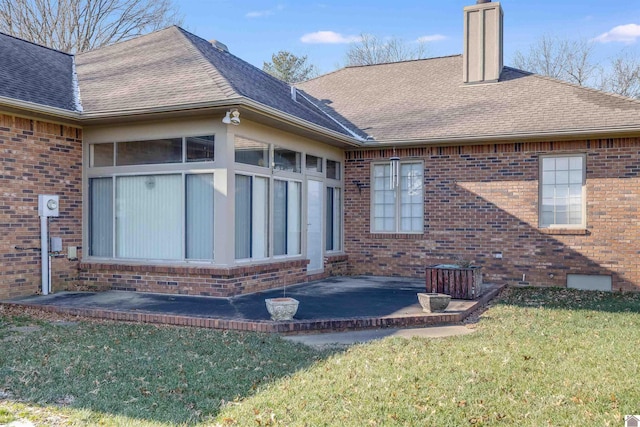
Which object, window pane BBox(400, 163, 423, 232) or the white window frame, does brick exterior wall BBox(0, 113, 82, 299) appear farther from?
window pane BBox(400, 163, 423, 232)

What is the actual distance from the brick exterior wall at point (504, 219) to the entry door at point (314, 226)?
1.23m

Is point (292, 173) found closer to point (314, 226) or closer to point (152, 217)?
point (314, 226)

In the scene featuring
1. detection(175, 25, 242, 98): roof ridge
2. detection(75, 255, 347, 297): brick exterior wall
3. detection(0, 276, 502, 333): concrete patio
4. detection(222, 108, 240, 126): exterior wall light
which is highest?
detection(175, 25, 242, 98): roof ridge

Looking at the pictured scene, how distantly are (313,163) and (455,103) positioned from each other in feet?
12.8

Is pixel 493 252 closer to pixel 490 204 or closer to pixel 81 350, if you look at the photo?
pixel 490 204

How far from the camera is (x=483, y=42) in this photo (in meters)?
13.9

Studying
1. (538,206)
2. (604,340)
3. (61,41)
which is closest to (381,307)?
(604,340)

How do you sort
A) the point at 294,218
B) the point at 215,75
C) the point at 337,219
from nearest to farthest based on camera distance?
1. the point at 215,75
2. the point at 294,218
3. the point at 337,219

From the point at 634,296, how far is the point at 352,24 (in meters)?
24.1

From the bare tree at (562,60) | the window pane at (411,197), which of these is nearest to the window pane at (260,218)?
the window pane at (411,197)

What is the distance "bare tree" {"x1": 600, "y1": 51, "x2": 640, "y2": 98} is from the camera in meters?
26.4

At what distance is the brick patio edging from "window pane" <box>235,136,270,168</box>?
3.04 meters

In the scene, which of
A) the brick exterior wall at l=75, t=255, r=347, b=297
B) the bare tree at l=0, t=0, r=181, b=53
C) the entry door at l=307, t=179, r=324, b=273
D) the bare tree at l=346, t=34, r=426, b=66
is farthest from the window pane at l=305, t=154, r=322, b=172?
the bare tree at l=346, t=34, r=426, b=66

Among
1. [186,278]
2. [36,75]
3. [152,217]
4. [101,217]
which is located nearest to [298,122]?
[152,217]
